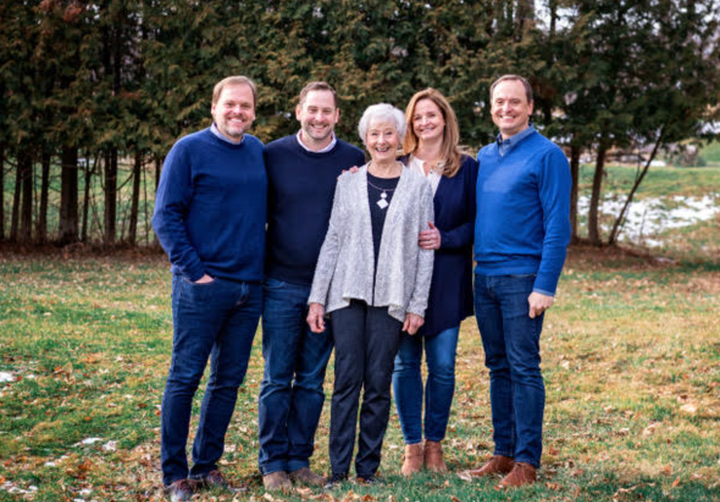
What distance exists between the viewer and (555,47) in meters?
17.0

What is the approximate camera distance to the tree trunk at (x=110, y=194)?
1794 cm

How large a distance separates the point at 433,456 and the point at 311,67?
1279cm

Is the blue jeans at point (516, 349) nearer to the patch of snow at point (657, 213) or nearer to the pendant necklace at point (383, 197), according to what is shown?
the pendant necklace at point (383, 197)

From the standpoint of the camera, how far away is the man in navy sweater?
4219 millimetres

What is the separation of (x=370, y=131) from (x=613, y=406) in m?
4.09

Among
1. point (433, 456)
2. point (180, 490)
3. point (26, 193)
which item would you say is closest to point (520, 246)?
point (433, 456)

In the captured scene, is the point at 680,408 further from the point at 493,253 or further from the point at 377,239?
the point at 377,239

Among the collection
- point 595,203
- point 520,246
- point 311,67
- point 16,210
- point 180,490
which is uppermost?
point 311,67

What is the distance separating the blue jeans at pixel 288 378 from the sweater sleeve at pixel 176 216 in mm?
492

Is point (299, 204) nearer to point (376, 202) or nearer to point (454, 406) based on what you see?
point (376, 202)

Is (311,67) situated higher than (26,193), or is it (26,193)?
(311,67)

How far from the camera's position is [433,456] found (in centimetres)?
452

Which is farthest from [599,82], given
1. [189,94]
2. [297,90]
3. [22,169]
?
[22,169]

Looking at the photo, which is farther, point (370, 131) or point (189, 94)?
point (189, 94)
